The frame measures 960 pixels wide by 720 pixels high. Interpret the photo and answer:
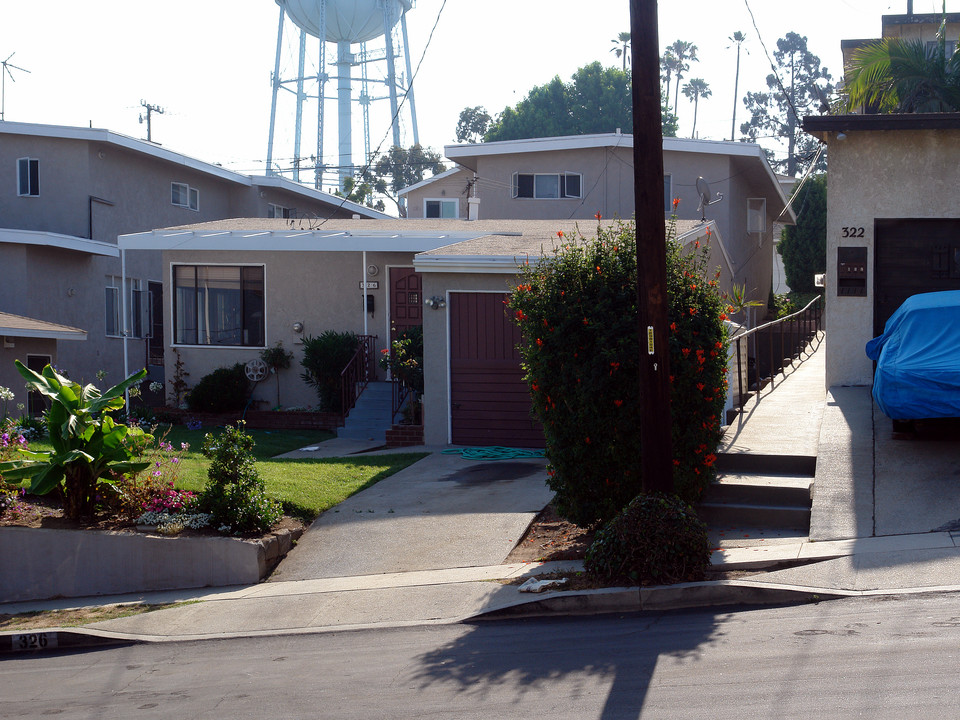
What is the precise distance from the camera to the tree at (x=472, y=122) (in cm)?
6281

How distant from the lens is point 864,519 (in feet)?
27.1

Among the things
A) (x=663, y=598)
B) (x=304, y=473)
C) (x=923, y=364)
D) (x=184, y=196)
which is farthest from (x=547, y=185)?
(x=663, y=598)

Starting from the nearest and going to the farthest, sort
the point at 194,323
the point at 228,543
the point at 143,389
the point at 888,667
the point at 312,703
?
the point at 888,667 → the point at 312,703 → the point at 228,543 → the point at 194,323 → the point at 143,389

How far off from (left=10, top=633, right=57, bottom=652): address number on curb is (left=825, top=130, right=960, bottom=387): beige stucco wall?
32.8 ft

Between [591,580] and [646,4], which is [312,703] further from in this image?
[646,4]

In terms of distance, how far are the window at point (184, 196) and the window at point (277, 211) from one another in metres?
2.59

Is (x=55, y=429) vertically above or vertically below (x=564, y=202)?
below

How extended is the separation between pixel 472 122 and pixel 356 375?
47922mm

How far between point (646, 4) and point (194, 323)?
14097mm

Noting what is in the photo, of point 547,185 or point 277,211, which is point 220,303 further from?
point 277,211

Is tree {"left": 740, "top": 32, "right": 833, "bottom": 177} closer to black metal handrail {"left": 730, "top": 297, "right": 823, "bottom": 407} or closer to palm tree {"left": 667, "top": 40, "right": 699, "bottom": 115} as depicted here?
palm tree {"left": 667, "top": 40, "right": 699, "bottom": 115}

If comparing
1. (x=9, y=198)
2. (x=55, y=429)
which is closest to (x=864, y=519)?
(x=55, y=429)

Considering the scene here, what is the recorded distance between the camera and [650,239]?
24.9 feet

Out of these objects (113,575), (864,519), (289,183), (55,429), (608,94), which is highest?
(608,94)
